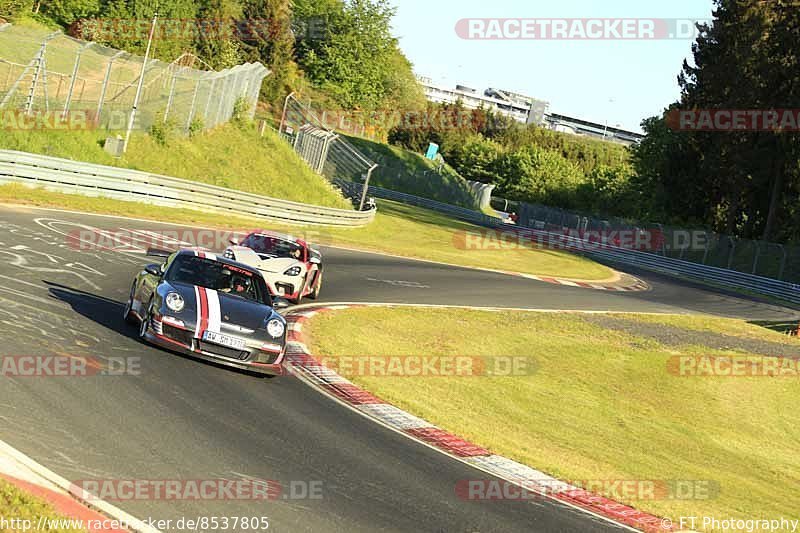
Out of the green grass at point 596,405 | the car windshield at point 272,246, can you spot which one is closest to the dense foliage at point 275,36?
the car windshield at point 272,246

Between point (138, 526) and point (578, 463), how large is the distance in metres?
6.95

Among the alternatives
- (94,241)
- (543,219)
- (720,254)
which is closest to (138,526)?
(94,241)

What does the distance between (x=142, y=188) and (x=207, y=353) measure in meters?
18.8

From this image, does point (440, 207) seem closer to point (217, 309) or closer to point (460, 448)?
point (217, 309)

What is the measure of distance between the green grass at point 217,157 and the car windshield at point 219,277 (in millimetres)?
17305

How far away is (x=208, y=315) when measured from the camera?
11492mm

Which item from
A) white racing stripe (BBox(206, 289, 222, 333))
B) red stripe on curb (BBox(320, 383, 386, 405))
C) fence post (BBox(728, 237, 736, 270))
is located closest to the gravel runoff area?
red stripe on curb (BBox(320, 383, 386, 405))

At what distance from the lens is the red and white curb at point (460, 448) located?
9.52m

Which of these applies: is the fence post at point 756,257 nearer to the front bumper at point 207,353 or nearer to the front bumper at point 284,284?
the front bumper at point 284,284

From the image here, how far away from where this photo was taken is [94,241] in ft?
65.9

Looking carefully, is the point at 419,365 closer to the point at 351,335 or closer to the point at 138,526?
the point at 351,335

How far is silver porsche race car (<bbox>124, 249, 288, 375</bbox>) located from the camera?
11336 mm

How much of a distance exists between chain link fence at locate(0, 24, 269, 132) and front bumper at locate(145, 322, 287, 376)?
58.8ft

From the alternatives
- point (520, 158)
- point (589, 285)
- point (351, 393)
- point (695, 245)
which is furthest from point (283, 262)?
point (520, 158)
